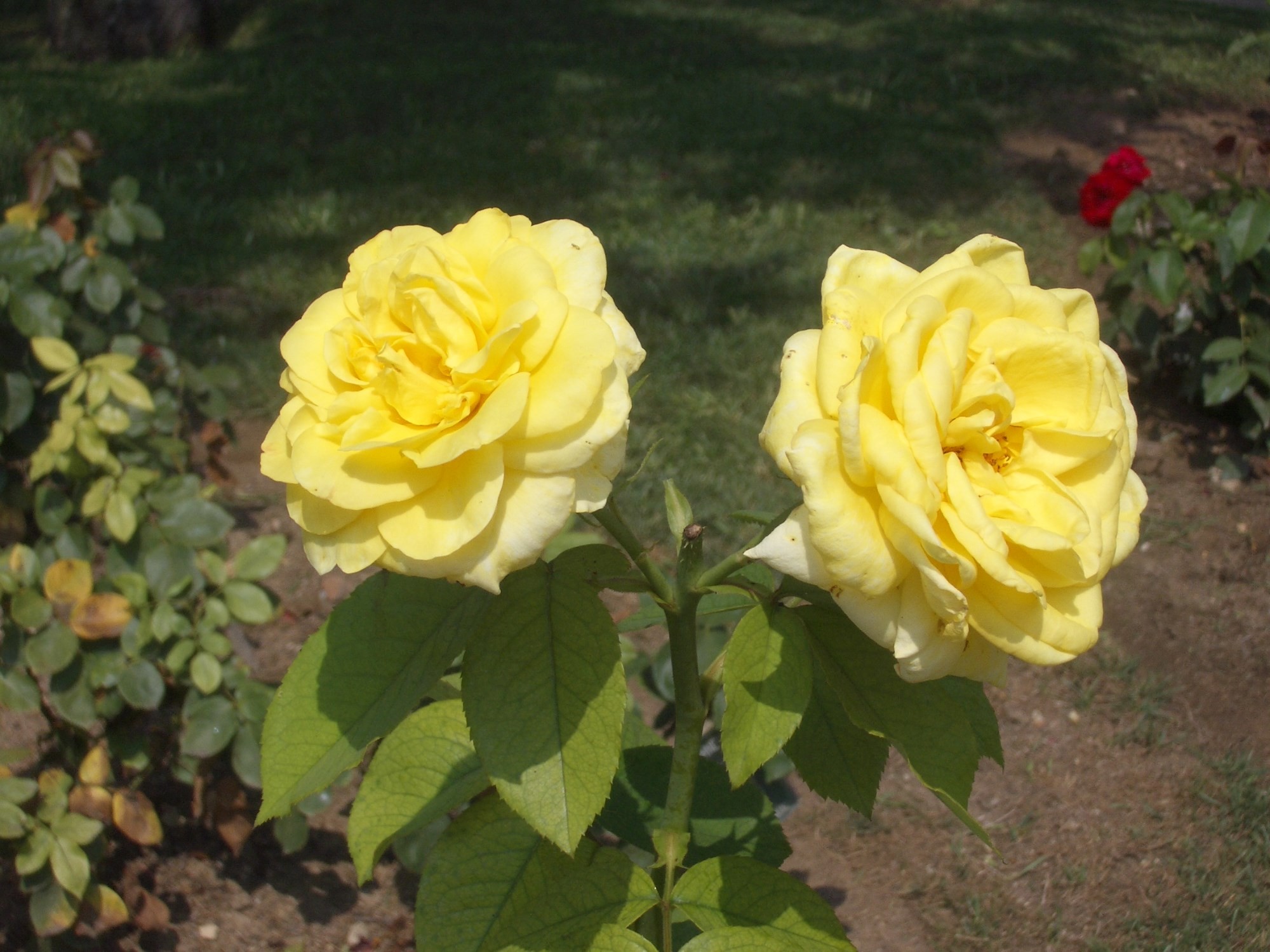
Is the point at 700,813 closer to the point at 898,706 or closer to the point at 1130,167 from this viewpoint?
the point at 898,706

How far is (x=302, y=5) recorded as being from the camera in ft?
25.5

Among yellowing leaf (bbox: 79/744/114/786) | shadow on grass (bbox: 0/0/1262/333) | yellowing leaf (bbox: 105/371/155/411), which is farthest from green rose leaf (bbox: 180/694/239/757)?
shadow on grass (bbox: 0/0/1262/333)

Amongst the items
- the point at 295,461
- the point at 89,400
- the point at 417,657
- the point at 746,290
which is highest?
the point at 295,461

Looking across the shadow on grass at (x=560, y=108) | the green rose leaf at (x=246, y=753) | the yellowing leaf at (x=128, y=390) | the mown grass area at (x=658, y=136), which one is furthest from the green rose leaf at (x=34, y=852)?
the shadow on grass at (x=560, y=108)

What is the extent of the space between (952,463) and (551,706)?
14.4 inches

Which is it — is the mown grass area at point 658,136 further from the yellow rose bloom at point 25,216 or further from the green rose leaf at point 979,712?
the green rose leaf at point 979,712

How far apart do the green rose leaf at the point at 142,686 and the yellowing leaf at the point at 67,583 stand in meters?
0.13

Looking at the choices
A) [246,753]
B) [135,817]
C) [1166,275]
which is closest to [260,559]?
[246,753]

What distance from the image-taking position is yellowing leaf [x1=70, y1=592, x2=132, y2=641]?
5.65 feet

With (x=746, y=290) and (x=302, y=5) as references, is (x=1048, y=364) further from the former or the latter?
(x=302, y=5)

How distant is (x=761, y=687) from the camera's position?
0.92 metres

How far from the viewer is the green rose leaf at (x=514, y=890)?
41.0 inches

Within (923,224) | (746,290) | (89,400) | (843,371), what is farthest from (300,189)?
(843,371)

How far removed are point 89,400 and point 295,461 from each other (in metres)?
1.23
